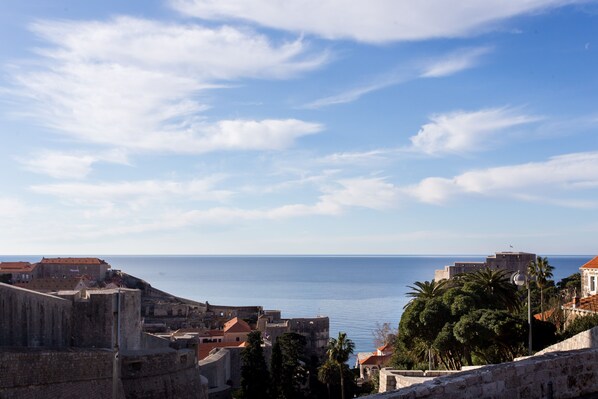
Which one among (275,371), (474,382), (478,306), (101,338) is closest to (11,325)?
(101,338)

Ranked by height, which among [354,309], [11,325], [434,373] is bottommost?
[354,309]

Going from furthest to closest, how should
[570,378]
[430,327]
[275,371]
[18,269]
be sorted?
[18,269] → [275,371] → [430,327] → [570,378]

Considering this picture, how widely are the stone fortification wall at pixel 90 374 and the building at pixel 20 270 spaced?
60.5 m

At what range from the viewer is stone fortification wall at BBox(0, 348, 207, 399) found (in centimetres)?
1439

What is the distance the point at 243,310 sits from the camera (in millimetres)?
72125

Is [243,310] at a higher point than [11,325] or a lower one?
lower

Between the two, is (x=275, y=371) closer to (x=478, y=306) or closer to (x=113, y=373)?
(x=478, y=306)

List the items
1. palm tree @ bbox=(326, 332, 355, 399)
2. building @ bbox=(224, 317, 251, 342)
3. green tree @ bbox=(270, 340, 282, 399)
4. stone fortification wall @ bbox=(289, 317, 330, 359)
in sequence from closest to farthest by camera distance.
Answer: green tree @ bbox=(270, 340, 282, 399), palm tree @ bbox=(326, 332, 355, 399), building @ bbox=(224, 317, 251, 342), stone fortification wall @ bbox=(289, 317, 330, 359)

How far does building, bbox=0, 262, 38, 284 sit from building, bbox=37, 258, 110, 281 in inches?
69.8

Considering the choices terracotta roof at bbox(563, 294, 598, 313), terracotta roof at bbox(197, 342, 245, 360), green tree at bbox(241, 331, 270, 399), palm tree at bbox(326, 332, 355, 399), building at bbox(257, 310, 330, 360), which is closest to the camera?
terracotta roof at bbox(563, 294, 598, 313)

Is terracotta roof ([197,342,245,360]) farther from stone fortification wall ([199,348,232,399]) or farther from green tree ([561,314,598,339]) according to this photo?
green tree ([561,314,598,339])

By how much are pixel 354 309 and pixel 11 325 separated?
105 m

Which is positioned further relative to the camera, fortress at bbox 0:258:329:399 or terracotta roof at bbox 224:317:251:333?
terracotta roof at bbox 224:317:251:333

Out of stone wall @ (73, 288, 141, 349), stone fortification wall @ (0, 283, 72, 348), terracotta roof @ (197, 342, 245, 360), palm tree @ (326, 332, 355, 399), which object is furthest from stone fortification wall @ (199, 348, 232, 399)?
stone fortification wall @ (0, 283, 72, 348)
